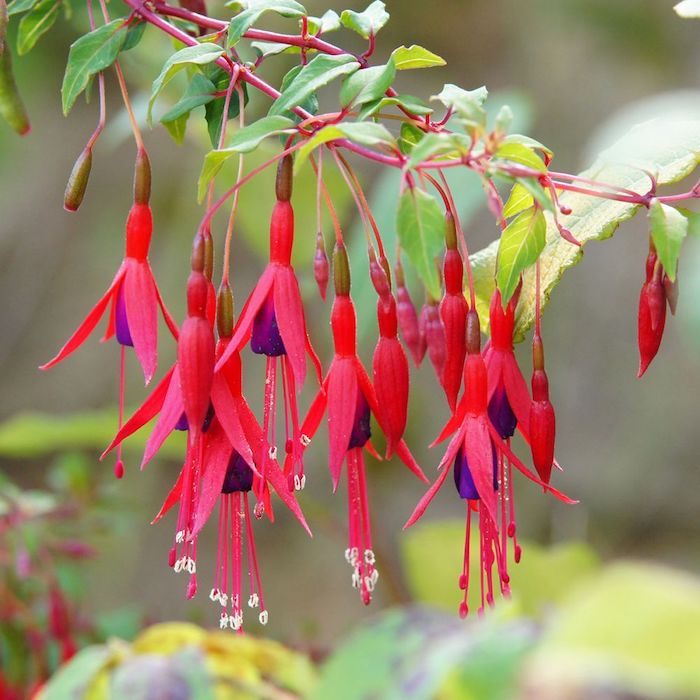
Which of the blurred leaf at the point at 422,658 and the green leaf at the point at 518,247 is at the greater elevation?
the green leaf at the point at 518,247

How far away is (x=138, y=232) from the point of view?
0.64 metres

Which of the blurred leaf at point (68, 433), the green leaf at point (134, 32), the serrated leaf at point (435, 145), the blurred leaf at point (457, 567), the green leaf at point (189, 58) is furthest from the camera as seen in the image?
the blurred leaf at point (68, 433)

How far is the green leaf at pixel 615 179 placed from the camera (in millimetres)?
646

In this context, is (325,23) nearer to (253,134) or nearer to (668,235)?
(253,134)

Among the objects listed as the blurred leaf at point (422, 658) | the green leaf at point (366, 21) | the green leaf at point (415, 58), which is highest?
the green leaf at point (366, 21)

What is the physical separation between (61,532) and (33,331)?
103 centimetres

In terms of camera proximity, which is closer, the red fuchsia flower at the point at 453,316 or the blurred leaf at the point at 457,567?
the red fuchsia flower at the point at 453,316

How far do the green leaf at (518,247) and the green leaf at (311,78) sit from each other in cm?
14

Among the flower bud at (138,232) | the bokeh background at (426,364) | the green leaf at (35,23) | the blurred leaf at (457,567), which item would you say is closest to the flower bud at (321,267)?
the flower bud at (138,232)

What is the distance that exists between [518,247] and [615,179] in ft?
0.50

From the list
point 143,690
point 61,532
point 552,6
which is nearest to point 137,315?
point 143,690

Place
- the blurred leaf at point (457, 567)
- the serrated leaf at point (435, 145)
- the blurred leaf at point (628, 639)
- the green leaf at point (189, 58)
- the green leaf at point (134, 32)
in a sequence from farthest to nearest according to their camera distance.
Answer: the blurred leaf at point (457, 567) → the green leaf at point (134, 32) → the green leaf at point (189, 58) → the serrated leaf at point (435, 145) → the blurred leaf at point (628, 639)

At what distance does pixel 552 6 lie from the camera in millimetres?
1988

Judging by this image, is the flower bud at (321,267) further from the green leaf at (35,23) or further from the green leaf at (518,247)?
the green leaf at (35,23)
